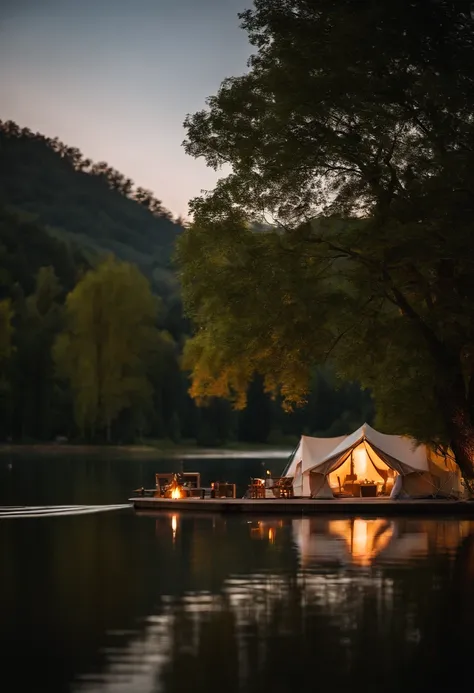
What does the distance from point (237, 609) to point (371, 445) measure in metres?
23.1

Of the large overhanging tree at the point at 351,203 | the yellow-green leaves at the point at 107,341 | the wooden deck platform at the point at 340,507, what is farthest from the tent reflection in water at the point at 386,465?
the yellow-green leaves at the point at 107,341

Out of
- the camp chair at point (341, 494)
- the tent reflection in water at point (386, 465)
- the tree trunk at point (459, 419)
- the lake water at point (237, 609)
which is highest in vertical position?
A: the tree trunk at point (459, 419)

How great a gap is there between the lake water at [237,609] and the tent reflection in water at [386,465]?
27.4 ft

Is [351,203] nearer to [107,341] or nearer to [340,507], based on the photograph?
[340,507]

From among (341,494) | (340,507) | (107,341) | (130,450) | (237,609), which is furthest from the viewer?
(130,450)

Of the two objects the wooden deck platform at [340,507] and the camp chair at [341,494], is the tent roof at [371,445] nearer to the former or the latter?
the camp chair at [341,494]

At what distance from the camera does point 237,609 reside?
17.4 m

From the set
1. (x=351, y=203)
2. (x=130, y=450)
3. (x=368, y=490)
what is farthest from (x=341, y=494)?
(x=130, y=450)

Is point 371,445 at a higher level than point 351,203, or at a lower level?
lower

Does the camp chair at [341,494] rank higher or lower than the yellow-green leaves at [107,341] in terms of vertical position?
lower

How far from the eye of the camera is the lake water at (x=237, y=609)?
13.1m

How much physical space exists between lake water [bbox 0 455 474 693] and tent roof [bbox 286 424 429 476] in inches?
333

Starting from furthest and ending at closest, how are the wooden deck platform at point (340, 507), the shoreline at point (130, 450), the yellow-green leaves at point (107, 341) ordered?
the shoreline at point (130, 450), the yellow-green leaves at point (107, 341), the wooden deck platform at point (340, 507)

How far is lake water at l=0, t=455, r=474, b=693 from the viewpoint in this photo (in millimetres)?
13148
